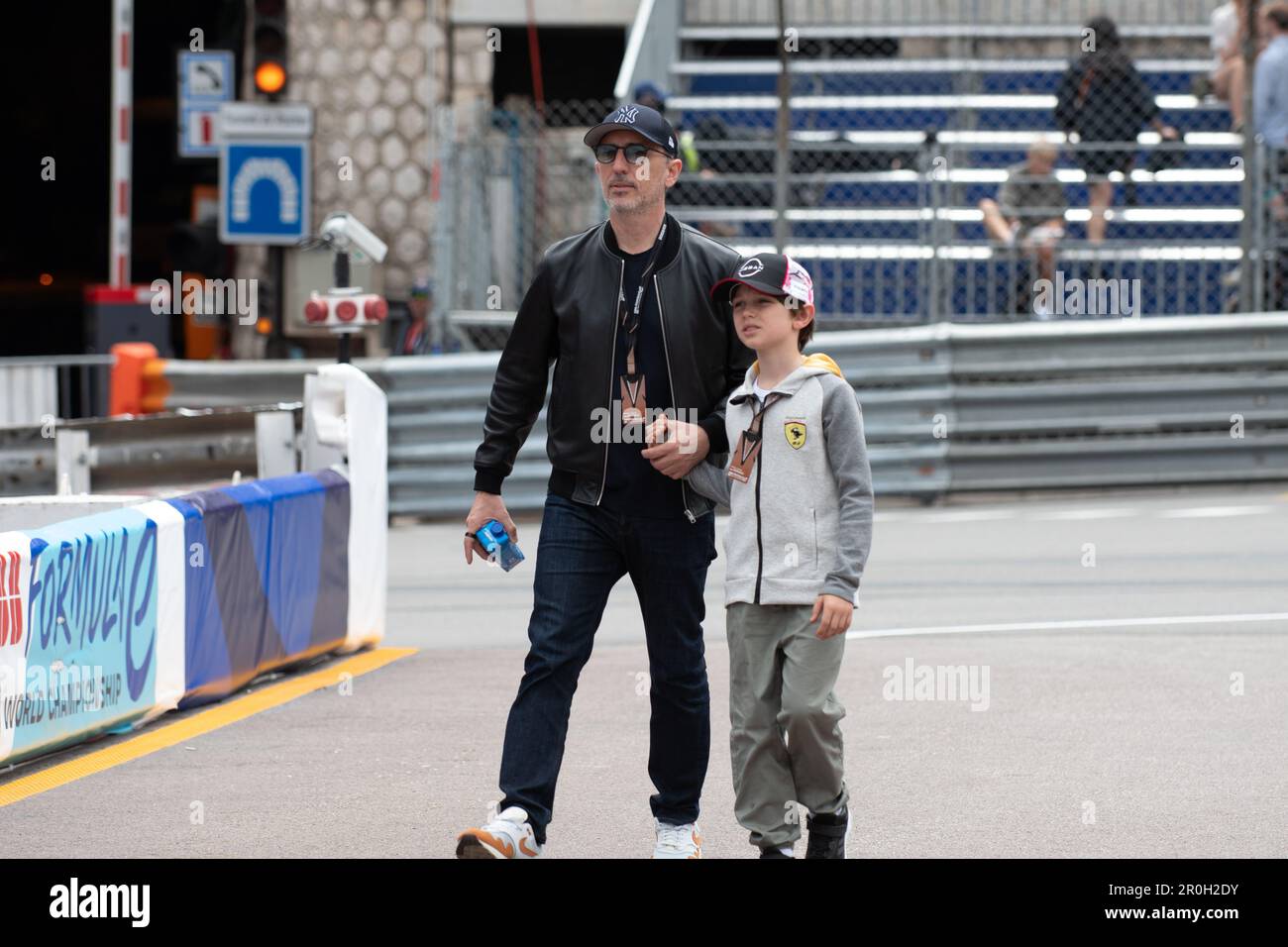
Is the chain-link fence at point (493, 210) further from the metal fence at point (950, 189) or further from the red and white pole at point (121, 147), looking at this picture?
the red and white pole at point (121, 147)

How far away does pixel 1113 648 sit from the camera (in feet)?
31.0

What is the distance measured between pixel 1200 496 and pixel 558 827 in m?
9.61

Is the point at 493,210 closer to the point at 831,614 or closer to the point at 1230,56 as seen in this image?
the point at 1230,56

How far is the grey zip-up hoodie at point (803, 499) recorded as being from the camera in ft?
18.0

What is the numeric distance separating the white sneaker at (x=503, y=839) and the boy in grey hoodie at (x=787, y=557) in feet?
1.76

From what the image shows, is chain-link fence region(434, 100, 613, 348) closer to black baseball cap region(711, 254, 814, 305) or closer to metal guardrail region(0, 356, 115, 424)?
metal guardrail region(0, 356, 115, 424)

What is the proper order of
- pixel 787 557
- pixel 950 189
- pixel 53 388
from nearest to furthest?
pixel 787 557 < pixel 950 189 < pixel 53 388

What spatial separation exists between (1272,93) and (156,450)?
9121 millimetres

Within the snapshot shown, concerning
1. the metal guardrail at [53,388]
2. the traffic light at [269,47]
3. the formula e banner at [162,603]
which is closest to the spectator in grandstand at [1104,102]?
the traffic light at [269,47]

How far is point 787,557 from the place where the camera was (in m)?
5.51

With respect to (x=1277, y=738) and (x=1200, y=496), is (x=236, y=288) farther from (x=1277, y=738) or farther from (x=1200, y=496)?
(x=1277, y=738)

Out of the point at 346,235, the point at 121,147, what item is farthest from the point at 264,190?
the point at 346,235

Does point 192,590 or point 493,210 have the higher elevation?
point 493,210
